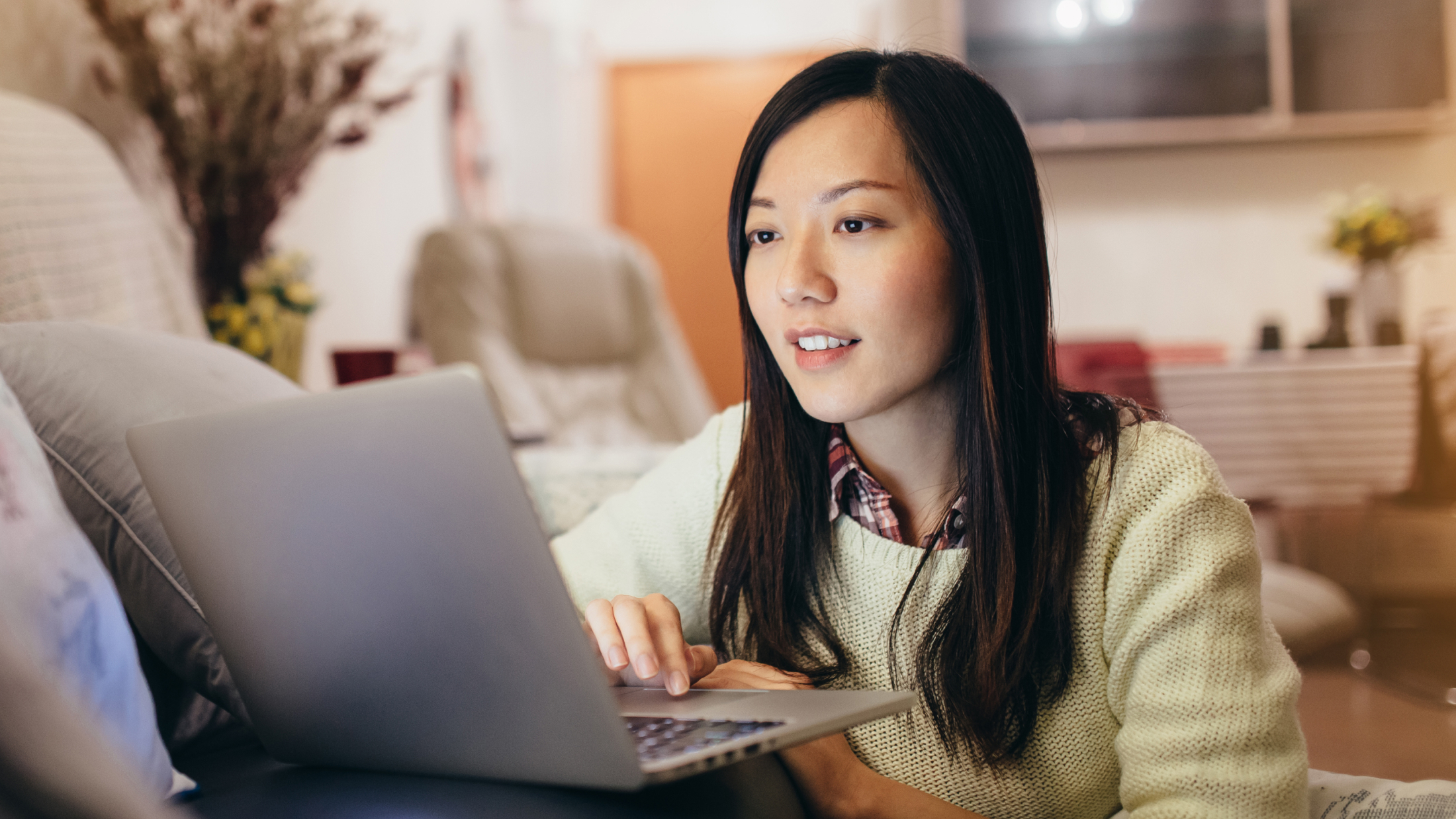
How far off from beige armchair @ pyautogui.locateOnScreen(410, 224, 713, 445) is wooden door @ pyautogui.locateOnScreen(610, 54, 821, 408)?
6.82 feet

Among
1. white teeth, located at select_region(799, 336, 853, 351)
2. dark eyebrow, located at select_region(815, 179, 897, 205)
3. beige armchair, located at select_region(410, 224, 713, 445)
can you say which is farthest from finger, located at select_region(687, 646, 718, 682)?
beige armchair, located at select_region(410, 224, 713, 445)

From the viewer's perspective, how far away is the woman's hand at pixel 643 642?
0.65 m

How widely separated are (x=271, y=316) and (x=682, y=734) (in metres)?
1.26

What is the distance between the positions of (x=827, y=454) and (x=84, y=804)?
62 centimetres

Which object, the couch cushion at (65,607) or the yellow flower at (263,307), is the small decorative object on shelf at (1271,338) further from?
the couch cushion at (65,607)

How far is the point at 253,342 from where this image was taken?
153cm

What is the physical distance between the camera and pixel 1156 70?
11.2 ft

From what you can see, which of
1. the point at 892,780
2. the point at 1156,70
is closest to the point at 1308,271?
the point at 1156,70

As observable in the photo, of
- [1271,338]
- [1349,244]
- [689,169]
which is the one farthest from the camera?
[689,169]

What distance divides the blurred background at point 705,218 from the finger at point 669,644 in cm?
50

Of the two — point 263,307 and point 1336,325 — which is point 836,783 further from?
point 1336,325

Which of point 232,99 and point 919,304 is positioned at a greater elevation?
point 232,99

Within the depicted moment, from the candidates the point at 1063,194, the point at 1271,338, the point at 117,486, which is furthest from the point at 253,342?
the point at 1063,194

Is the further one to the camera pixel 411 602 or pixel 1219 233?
pixel 1219 233
